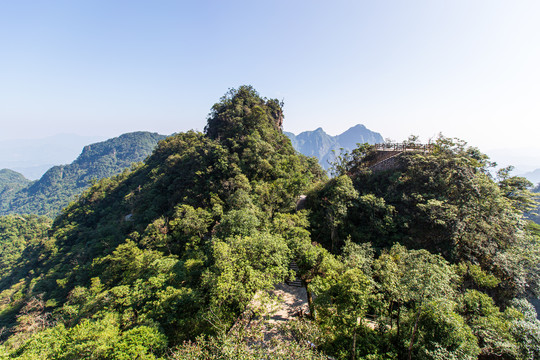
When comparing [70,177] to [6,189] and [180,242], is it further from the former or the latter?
[180,242]

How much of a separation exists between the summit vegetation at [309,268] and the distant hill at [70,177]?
138 meters

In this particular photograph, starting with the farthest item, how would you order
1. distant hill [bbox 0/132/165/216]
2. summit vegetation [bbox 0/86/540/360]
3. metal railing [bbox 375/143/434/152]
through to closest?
1. distant hill [bbox 0/132/165/216]
2. metal railing [bbox 375/143/434/152]
3. summit vegetation [bbox 0/86/540/360]

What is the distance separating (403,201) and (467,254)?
622cm

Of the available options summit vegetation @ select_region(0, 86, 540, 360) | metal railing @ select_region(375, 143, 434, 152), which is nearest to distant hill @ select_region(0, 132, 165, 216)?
summit vegetation @ select_region(0, 86, 540, 360)

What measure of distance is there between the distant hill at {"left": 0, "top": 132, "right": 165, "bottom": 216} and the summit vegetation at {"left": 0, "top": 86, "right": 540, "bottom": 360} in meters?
138

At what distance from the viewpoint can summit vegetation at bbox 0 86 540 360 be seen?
31.8 ft

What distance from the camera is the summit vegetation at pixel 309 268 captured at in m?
9.70

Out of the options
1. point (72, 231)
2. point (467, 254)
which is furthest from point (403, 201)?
point (72, 231)

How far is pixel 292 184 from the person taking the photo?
27.8 meters

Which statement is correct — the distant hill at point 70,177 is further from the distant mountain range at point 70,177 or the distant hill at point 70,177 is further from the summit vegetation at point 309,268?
the summit vegetation at point 309,268

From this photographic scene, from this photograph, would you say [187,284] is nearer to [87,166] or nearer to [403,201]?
[403,201]

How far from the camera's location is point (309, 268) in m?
15.7

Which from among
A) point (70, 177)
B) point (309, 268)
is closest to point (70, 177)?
point (70, 177)

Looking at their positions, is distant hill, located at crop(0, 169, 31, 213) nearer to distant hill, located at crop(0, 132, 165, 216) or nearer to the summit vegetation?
distant hill, located at crop(0, 132, 165, 216)
